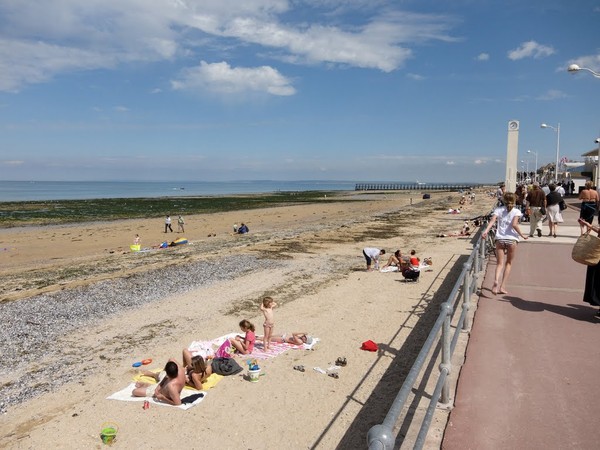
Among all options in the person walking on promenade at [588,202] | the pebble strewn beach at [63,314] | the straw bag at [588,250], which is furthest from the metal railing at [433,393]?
the person walking on promenade at [588,202]

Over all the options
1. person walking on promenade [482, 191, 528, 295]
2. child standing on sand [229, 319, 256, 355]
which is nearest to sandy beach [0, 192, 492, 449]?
child standing on sand [229, 319, 256, 355]

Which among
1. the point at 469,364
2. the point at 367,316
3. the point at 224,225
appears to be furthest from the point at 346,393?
Result: the point at 224,225

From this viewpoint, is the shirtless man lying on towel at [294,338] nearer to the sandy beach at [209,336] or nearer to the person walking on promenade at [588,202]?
the sandy beach at [209,336]

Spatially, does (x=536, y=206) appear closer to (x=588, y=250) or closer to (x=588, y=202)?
(x=588, y=202)

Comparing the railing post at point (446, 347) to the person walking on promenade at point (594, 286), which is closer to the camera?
the railing post at point (446, 347)

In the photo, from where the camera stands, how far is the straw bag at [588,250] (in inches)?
236

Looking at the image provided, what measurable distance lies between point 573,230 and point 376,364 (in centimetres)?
1345

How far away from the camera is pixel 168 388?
246 inches

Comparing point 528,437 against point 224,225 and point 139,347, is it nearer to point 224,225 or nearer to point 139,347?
point 139,347

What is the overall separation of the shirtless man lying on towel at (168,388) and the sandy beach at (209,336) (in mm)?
177

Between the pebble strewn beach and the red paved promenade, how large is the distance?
6.21 meters

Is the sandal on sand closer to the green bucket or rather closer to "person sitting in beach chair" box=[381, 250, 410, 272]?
the green bucket

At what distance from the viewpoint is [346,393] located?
639 centimetres

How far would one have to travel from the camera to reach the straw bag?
6.00m
